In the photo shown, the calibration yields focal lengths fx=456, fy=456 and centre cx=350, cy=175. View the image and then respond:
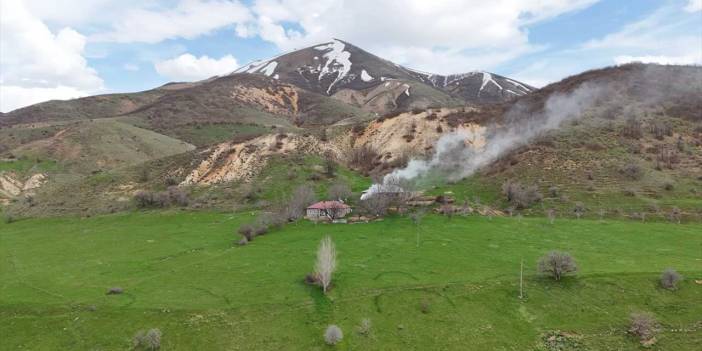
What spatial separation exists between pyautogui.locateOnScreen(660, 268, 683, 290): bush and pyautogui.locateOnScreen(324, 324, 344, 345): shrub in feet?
73.7

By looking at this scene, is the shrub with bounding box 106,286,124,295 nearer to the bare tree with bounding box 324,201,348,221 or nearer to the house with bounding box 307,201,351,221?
the house with bounding box 307,201,351,221

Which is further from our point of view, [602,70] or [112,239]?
[602,70]

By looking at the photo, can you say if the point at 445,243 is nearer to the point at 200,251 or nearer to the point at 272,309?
the point at 272,309

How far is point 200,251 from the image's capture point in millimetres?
45719

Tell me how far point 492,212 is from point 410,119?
43044 mm

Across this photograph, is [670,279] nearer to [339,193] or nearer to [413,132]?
[339,193]

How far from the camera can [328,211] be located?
56.8 meters

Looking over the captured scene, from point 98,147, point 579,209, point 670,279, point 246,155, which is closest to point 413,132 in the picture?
point 246,155

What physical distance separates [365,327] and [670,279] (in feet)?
69.9

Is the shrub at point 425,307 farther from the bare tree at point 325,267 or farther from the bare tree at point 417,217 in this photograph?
the bare tree at point 417,217

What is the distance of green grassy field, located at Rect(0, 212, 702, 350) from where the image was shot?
2816 centimetres

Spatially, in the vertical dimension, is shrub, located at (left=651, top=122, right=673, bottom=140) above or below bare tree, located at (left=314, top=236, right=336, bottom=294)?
above

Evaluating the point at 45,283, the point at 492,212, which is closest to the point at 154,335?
the point at 45,283

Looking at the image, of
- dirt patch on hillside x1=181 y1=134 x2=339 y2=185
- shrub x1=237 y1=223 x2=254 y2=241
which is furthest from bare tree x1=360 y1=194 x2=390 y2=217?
dirt patch on hillside x1=181 y1=134 x2=339 y2=185
